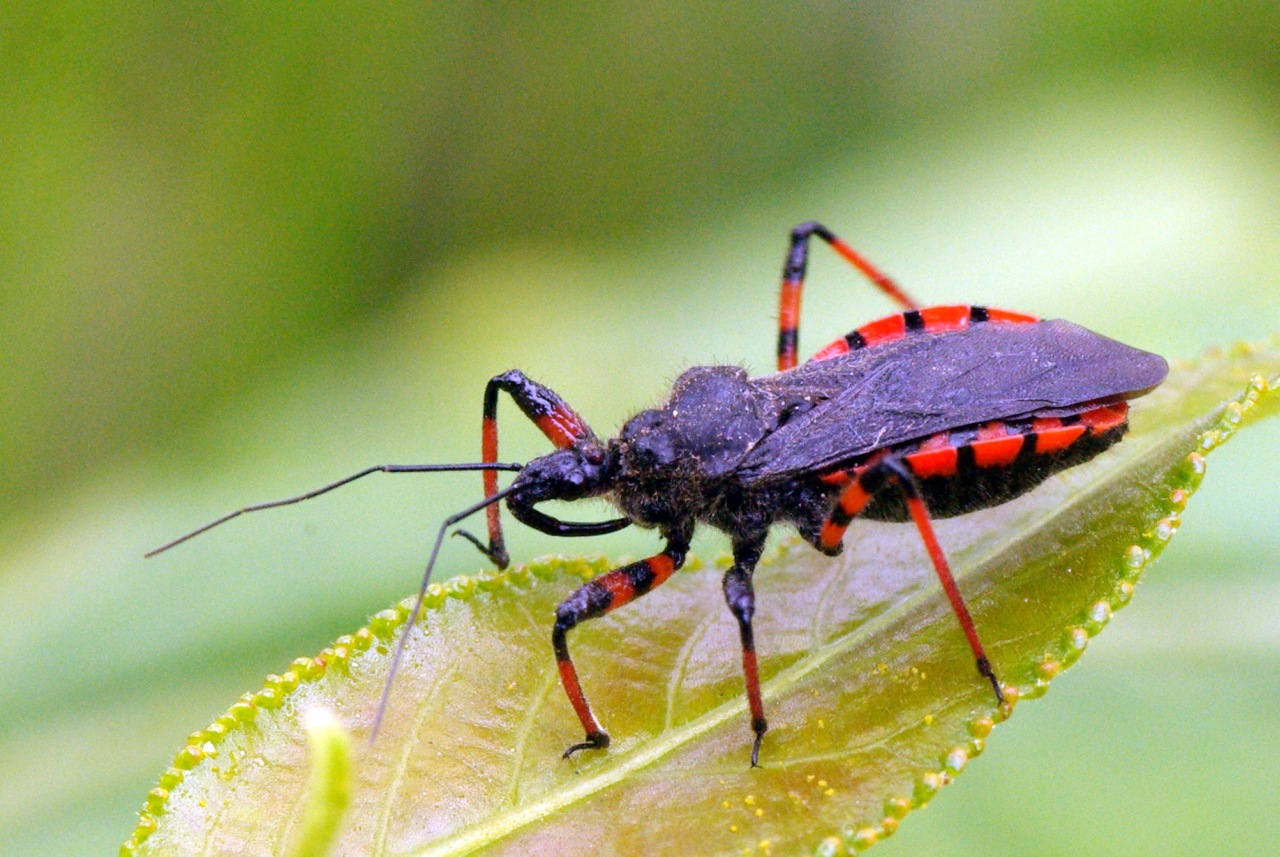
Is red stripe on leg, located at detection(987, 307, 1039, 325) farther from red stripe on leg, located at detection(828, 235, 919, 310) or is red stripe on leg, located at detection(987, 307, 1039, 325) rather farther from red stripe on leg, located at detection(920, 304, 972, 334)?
red stripe on leg, located at detection(828, 235, 919, 310)

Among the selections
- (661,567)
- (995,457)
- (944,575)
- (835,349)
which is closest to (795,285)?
(835,349)

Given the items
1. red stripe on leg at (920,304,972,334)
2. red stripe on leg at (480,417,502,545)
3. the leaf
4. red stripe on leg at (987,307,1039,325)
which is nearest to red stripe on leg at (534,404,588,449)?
red stripe on leg at (480,417,502,545)

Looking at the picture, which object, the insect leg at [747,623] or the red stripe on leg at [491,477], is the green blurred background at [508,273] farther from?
the insect leg at [747,623]

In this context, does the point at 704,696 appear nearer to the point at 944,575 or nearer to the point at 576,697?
the point at 576,697

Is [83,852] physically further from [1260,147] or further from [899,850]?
[1260,147]

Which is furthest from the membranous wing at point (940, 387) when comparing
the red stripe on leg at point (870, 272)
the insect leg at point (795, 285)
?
the red stripe on leg at point (870, 272)

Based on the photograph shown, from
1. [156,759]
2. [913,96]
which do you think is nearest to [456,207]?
[913,96]

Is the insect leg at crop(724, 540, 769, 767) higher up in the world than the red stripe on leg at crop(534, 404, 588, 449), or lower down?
lower down
